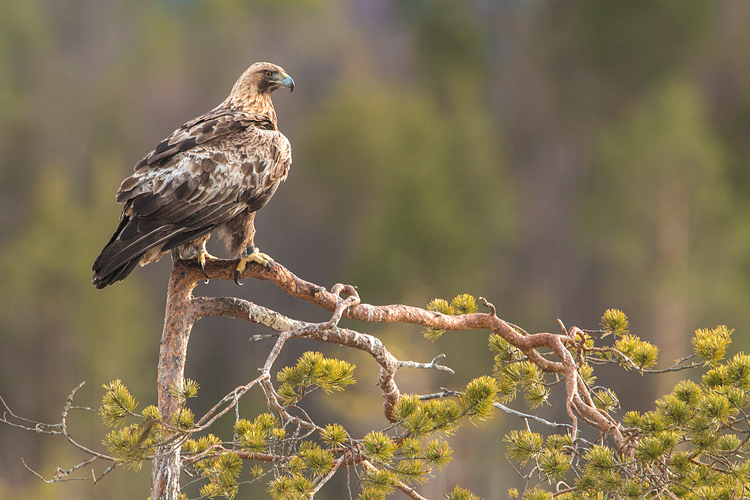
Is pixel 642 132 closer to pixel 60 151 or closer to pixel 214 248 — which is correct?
pixel 214 248

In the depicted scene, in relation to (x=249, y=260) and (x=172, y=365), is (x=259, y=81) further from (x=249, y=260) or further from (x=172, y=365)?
(x=172, y=365)

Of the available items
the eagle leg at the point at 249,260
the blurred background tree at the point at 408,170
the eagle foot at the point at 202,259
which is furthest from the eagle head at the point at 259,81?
the blurred background tree at the point at 408,170

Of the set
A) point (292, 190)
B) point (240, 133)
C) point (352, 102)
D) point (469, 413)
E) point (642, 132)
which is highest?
point (352, 102)

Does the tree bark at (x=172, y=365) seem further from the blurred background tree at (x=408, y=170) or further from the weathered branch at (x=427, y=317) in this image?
the blurred background tree at (x=408, y=170)

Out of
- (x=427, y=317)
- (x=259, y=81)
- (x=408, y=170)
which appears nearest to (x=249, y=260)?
(x=427, y=317)

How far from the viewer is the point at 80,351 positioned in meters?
21.4

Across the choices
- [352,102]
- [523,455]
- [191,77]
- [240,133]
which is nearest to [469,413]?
[523,455]

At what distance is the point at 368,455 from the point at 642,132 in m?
17.5

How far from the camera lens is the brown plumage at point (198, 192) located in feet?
12.7

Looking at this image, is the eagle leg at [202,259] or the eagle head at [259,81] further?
the eagle head at [259,81]

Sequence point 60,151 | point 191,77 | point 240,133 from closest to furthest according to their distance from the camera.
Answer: point 240,133 < point 60,151 < point 191,77

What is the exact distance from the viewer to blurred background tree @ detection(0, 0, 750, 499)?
18.9m

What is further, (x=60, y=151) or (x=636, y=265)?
(x=60, y=151)

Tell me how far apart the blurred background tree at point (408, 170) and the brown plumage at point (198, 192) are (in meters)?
9.66
